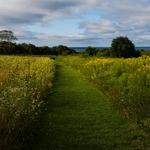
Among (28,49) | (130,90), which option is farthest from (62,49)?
(130,90)

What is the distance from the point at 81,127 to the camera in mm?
10758

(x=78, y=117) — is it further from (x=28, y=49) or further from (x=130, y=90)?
(x=28, y=49)

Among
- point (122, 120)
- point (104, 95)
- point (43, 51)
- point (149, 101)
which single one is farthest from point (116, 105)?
point (43, 51)

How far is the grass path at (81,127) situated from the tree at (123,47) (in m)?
26.0

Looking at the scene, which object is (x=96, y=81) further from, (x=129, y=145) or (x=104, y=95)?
(x=129, y=145)

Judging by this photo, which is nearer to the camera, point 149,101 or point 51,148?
point 51,148

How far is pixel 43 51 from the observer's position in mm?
95188

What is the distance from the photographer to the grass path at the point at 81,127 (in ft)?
29.7

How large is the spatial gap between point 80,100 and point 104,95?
1.59 metres

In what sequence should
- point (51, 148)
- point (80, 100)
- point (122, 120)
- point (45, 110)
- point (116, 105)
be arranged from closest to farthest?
1. point (51, 148)
2. point (122, 120)
3. point (45, 110)
4. point (116, 105)
5. point (80, 100)

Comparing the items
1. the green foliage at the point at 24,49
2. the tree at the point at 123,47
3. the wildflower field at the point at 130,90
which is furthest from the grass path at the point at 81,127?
the green foliage at the point at 24,49

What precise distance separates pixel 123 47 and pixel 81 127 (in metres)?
30.9

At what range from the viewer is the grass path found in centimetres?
905

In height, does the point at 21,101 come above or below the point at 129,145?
above
